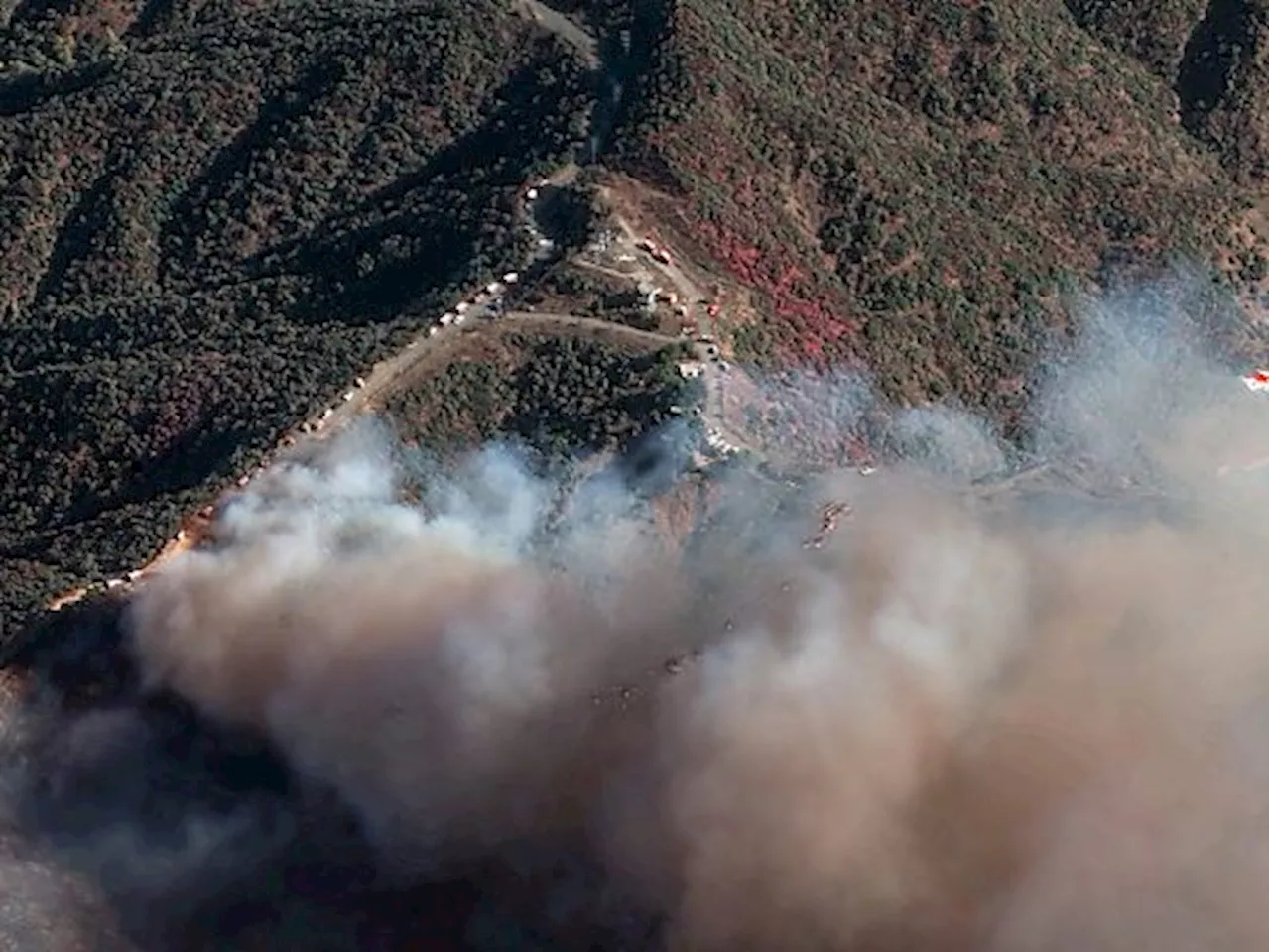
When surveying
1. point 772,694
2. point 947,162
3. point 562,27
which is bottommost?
point 772,694

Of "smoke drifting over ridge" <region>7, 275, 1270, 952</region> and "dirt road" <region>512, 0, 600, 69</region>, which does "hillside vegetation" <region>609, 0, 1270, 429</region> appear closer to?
"dirt road" <region>512, 0, 600, 69</region>

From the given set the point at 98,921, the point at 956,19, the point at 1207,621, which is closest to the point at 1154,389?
the point at 956,19

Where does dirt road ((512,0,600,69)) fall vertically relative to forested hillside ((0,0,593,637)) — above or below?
above

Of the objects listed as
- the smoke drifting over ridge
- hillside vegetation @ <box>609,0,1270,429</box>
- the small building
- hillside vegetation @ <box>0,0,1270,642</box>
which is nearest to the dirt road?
hillside vegetation @ <box>0,0,1270,642</box>

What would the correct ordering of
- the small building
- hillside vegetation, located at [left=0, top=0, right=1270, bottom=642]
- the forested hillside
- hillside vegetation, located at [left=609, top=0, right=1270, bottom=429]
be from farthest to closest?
1. hillside vegetation, located at [left=609, top=0, right=1270, bottom=429]
2. hillside vegetation, located at [left=0, top=0, right=1270, bottom=642]
3. the forested hillside
4. the small building

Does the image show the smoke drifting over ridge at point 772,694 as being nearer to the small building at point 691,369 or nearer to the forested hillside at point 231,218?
the small building at point 691,369

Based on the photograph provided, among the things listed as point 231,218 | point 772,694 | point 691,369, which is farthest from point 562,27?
point 772,694

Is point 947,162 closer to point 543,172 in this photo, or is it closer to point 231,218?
point 543,172

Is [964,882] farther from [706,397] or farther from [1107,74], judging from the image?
[1107,74]
